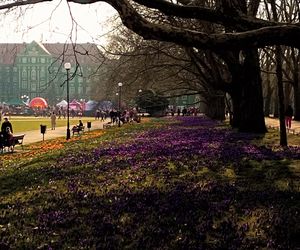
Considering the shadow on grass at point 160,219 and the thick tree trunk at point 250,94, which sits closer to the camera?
the shadow on grass at point 160,219

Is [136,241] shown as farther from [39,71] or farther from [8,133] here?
[39,71]

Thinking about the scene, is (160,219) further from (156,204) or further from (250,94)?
(250,94)

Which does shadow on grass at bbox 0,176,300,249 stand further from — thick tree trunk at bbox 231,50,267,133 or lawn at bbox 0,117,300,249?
thick tree trunk at bbox 231,50,267,133

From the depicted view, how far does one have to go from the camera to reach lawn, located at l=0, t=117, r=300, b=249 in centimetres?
614

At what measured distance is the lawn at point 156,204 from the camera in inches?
242

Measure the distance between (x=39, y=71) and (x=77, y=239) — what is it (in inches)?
6242

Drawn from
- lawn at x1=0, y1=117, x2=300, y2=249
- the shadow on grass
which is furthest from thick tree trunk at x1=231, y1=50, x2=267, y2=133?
the shadow on grass

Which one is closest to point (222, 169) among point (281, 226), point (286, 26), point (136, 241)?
point (286, 26)

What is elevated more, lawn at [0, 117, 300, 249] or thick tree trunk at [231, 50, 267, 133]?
thick tree trunk at [231, 50, 267, 133]

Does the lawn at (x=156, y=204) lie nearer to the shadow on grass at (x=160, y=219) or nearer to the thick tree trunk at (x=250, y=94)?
the shadow on grass at (x=160, y=219)

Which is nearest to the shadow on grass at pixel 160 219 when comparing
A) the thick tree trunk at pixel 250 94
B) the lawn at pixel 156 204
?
the lawn at pixel 156 204

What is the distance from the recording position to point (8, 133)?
2367cm

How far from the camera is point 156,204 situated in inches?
316

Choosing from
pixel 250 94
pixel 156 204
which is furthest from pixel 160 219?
pixel 250 94
